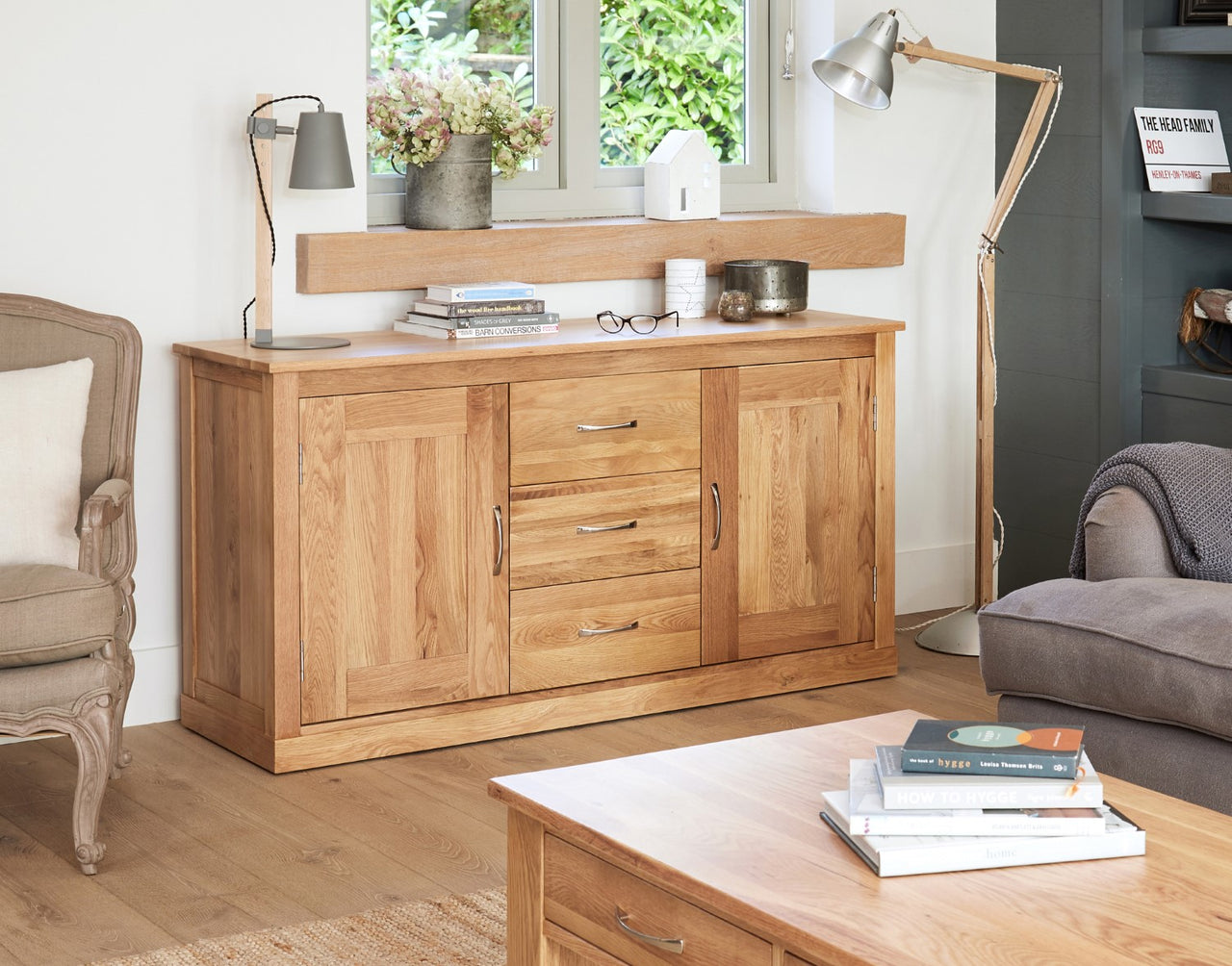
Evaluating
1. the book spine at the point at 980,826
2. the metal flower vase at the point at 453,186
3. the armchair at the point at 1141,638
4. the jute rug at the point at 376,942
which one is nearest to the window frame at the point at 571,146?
the metal flower vase at the point at 453,186

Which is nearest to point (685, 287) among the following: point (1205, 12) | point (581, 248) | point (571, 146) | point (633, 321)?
point (633, 321)

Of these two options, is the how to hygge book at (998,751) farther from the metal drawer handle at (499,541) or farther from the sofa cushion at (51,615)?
the metal drawer handle at (499,541)

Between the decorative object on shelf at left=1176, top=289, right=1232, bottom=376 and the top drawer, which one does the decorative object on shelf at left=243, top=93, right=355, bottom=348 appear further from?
the decorative object on shelf at left=1176, top=289, right=1232, bottom=376

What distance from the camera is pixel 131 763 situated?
3289 millimetres

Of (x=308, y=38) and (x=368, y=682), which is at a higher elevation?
(x=308, y=38)

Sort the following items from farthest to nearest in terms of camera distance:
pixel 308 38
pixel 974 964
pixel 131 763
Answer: pixel 308 38
pixel 131 763
pixel 974 964

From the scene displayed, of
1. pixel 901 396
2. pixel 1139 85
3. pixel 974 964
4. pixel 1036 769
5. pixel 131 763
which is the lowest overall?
pixel 131 763

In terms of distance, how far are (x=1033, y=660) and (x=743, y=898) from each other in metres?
1.23

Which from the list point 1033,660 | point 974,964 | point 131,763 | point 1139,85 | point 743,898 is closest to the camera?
point 974,964

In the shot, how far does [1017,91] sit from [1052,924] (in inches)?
128

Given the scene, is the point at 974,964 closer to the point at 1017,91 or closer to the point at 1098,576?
the point at 1098,576

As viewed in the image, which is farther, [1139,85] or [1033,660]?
[1139,85]

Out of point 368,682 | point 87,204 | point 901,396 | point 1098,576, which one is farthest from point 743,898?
point 901,396

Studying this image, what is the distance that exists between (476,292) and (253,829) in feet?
4.00
